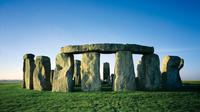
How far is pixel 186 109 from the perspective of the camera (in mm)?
4047

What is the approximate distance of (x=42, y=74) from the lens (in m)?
7.96

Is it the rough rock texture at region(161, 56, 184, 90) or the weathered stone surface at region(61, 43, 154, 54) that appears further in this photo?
the rough rock texture at region(161, 56, 184, 90)

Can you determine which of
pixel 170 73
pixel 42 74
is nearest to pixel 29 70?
pixel 42 74

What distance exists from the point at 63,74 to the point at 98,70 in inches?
73.2

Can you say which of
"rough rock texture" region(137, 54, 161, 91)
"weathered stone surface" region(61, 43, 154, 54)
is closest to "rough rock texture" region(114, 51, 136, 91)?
"weathered stone surface" region(61, 43, 154, 54)

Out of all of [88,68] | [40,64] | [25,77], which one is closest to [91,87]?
[88,68]

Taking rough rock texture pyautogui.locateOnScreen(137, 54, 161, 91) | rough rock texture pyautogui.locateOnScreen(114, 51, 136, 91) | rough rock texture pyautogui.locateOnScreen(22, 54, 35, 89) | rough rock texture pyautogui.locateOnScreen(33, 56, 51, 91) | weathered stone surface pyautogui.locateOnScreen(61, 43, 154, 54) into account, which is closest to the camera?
rough rock texture pyautogui.locateOnScreen(114, 51, 136, 91)

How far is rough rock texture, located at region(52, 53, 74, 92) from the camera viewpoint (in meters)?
7.22

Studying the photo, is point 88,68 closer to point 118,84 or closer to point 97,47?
point 97,47

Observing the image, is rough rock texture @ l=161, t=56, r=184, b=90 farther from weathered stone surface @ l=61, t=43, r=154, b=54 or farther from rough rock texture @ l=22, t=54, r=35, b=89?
rough rock texture @ l=22, t=54, r=35, b=89

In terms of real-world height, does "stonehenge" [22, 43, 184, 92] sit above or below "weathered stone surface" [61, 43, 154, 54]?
below

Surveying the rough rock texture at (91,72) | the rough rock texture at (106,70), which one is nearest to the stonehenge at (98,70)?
the rough rock texture at (91,72)

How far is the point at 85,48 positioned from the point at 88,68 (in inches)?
41.9

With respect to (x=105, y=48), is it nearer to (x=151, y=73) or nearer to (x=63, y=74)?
(x=63, y=74)
